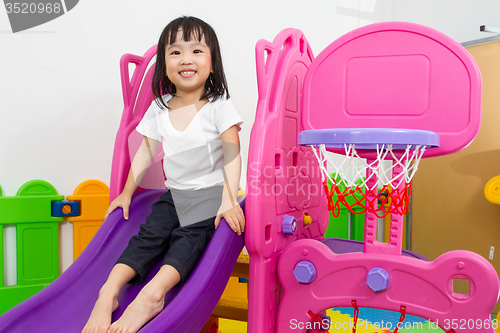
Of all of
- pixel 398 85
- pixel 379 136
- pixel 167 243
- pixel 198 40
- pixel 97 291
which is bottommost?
pixel 97 291

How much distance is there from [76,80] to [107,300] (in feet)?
3.13

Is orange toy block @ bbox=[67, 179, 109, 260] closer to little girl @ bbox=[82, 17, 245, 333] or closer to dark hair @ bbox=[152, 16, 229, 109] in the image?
little girl @ bbox=[82, 17, 245, 333]

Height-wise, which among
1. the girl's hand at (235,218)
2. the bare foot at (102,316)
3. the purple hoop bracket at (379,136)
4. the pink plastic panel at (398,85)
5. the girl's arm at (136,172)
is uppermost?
the pink plastic panel at (398,85)

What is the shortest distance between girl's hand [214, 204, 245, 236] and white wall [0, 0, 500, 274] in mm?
749

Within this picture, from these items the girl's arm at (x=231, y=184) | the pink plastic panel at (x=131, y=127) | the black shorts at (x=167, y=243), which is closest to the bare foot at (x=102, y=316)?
the black shorts at (x=167, y=243)

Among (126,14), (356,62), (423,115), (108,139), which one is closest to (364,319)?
(423,115)

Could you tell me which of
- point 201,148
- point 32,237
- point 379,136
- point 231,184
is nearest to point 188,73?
point 201,148

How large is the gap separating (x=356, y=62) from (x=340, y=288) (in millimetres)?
633

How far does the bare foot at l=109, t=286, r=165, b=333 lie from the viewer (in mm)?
832

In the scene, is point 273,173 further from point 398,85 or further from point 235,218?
point 398,85

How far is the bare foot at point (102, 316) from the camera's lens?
0.84 metres

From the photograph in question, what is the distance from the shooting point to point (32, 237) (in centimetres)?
141

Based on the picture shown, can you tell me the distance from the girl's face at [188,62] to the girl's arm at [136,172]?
0.75 ft

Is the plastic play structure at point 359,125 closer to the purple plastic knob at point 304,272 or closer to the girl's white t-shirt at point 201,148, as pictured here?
the purple plastic knob at point 304,272
